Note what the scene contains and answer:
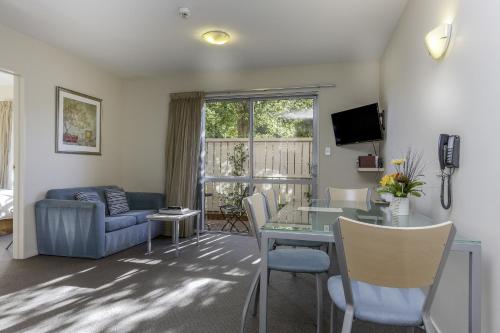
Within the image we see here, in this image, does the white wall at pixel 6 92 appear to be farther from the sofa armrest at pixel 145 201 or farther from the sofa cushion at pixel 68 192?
the sofa armrest at pixel 145 201

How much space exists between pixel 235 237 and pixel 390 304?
3.60 m

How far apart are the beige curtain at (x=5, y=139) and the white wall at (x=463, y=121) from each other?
6.83 m

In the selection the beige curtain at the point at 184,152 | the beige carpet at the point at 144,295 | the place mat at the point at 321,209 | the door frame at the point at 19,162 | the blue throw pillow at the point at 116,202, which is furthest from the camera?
the beige curtain at the point at 184,152

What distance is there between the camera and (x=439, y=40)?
197cm

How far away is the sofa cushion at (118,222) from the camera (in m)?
3.76

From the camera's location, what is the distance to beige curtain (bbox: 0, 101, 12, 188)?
19.4ft

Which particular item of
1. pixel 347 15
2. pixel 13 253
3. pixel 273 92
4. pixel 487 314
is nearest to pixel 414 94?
pixel 347 15

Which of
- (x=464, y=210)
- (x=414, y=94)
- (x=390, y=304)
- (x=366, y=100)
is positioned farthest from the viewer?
(x=366, y=100)

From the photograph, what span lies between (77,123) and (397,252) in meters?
4.57

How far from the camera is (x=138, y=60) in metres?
4.55

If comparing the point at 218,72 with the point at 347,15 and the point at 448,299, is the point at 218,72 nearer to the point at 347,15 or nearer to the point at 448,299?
the point at 347,15

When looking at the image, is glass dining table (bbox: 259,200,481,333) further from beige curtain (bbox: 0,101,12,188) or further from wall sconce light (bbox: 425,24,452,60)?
beige curtain (bbox: 0,101,12,188)

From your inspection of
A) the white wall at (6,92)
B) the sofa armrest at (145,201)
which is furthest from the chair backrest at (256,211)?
the white wall at (6,92)


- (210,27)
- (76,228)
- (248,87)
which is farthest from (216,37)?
(76,228)
